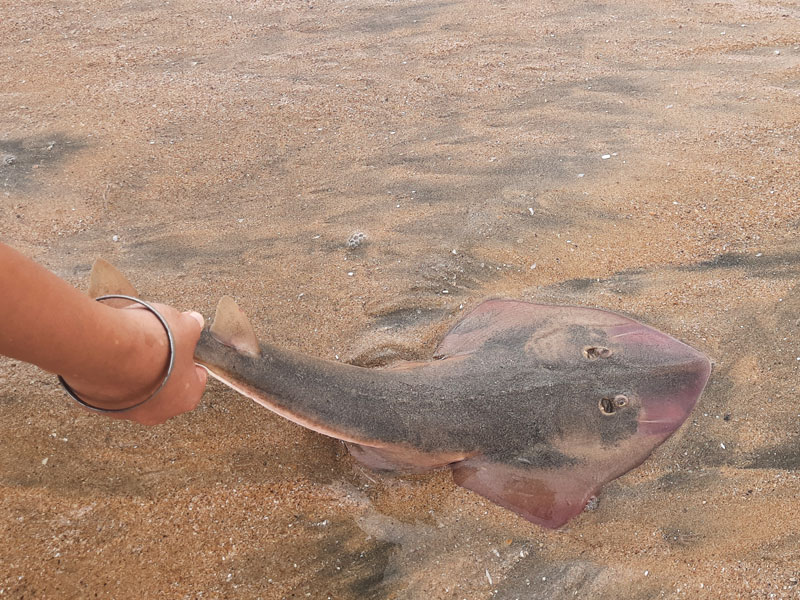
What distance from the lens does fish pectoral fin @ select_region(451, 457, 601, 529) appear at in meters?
3.06

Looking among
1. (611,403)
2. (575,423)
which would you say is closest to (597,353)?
(611,403)

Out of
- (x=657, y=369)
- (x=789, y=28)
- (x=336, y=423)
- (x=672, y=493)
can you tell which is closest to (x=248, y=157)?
(x=336, y=423)

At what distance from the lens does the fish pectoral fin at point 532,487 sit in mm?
3059

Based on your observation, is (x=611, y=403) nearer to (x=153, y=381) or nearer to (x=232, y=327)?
(x=232, y=327)

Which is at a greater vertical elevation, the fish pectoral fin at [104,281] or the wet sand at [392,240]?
the fish pectoral fin at [104,281]

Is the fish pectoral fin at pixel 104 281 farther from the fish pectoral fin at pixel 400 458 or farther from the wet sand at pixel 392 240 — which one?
the fish pectoral fin at pixel 400 458

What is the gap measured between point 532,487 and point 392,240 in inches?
71.9

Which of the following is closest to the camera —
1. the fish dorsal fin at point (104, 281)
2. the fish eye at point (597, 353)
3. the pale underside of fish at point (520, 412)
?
the fish dorsal fin at point (104, 281)

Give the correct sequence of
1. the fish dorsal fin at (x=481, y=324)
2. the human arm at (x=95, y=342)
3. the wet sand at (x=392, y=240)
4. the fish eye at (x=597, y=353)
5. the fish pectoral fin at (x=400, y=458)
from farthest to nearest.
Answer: the fish dorsal fin at (x=481, y=324)
the fish eye at (x=597, y=353)
the fish pectoral fin at (x=400, y=458)
the wet sand at (x=392, y=240)
the human arm at (x=95, y=342)

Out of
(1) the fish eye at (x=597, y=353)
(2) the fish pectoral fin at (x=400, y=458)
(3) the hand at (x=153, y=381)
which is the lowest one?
(2) the fish pectoral fin at (x=400, y=458)

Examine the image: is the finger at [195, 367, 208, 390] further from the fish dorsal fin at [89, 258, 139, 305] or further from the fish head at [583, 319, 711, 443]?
the fish head at [583, 319, 711, 443]

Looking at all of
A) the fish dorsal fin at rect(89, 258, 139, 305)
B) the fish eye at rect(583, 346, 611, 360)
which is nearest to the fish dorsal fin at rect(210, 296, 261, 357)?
the fish dorsal fin at rect(89, 258, 139, 305)

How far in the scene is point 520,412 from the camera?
3158mm

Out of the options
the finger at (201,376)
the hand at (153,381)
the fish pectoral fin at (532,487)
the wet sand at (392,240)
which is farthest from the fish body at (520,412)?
the hand at (153,381)
